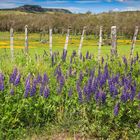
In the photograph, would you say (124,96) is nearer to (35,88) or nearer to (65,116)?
(65,116)

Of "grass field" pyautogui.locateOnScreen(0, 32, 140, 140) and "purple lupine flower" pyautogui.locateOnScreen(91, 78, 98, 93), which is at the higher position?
"purple lupine flower" pyautogui.locateOnScreen(91, 78, 98, 93)

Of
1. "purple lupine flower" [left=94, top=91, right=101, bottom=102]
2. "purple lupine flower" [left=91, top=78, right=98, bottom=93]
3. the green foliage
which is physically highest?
"purple lupine flower" [left=91, top=78, right=98, bottom=93]

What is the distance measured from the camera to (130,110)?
6.57m

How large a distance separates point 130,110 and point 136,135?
1.48ft

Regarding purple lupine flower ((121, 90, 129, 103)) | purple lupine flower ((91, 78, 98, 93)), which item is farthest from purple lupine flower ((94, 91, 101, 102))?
purple lupine flower ((121, 90, 129, 103))

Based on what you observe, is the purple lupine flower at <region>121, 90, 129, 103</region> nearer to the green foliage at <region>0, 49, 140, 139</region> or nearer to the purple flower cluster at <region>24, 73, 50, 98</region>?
the green foliage at <region>0, 49, 140, 139</region>

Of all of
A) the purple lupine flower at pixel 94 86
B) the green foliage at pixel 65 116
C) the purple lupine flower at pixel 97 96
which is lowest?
the green foliage at pixel 65 116

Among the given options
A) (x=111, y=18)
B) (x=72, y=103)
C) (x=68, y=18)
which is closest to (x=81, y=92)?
(x=72, y=103)

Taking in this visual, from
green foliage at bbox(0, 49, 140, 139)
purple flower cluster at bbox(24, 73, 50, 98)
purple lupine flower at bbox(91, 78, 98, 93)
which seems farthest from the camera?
purple lupine flower at bbox(91, 78, 98, 93)

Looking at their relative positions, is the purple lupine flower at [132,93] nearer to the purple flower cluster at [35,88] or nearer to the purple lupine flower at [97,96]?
the purple lupine flower at [97,96]

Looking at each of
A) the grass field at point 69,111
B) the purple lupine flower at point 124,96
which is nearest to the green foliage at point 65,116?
the grass field at point 69,111

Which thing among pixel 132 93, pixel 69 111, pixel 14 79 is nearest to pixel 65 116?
pixel 69 111

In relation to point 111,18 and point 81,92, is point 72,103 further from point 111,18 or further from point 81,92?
point 111,18

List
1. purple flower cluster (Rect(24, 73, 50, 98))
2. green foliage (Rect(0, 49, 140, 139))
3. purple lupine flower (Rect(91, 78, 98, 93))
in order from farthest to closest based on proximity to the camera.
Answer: purple lupine flower (Rect(91, 78, 98, 93)), purple flower cluster (Rect(24, 73, 50, 98)), green foliage (Rect(0, 49, 140, 139))
